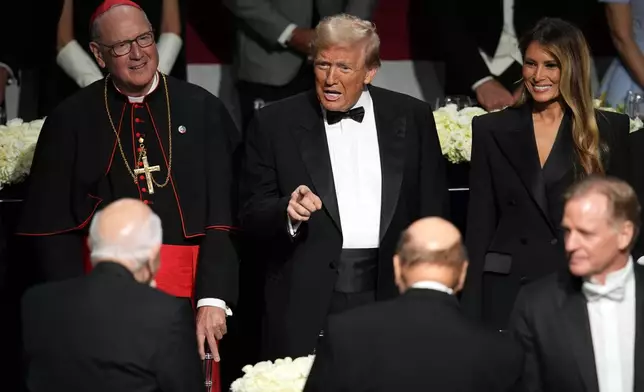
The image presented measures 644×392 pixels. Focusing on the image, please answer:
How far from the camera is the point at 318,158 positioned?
5.35 meters

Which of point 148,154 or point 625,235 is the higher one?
point 148,154

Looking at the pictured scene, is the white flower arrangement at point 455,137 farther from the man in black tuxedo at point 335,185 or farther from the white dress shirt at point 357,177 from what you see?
the white dress shirt at point 357,177

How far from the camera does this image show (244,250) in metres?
5.98

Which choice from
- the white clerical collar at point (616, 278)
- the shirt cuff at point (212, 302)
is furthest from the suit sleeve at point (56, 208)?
the white clerical collar at point (616, 278)

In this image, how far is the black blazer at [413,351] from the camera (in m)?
3.94

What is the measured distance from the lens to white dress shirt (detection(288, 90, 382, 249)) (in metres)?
5.32

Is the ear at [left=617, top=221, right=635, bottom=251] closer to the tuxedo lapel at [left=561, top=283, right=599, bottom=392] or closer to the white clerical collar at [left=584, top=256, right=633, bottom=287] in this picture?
the white clerical collar at [left=584, top=256, right=633, bottom=287]

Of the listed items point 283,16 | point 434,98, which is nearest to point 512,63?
point 434,98

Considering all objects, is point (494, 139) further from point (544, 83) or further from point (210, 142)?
point (210, 142)

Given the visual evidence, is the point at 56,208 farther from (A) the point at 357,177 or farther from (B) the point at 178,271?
(A) the point at 357,177

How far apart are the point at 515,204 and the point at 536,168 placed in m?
0.16

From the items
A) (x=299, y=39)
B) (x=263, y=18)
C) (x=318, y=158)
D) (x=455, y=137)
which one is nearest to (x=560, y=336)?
(x=318, y=158)

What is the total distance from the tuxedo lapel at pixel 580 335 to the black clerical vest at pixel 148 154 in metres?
1.78

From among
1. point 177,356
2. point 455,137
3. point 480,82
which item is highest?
point 480,82
